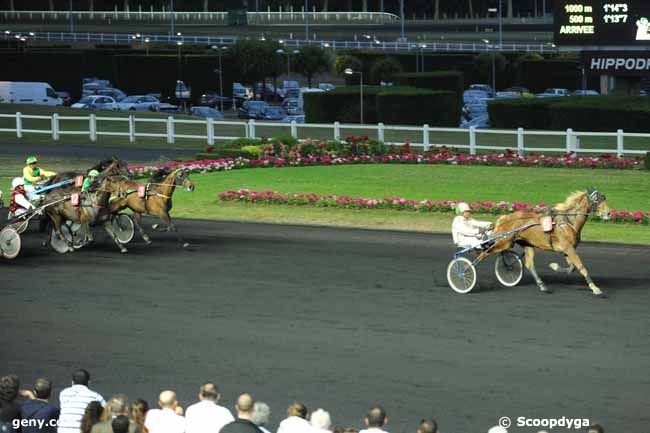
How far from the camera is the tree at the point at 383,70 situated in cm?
8881

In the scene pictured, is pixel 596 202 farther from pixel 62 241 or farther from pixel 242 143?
pixel 242 143

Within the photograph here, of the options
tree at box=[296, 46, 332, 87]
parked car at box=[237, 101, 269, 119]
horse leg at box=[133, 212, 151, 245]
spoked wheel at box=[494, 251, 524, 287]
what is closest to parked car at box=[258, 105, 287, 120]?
parked car at box=[237, 101, 269, 119]

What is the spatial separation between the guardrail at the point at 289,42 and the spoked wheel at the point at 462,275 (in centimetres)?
7898

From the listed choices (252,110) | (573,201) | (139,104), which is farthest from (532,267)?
(139,104)

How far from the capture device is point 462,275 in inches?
760

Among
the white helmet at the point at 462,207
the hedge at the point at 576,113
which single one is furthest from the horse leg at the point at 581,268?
the hedge at the point at 576,113

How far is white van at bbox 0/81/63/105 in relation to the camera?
235 feet

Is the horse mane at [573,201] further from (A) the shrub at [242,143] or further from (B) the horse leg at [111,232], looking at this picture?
(A) the shrub at [242,143]

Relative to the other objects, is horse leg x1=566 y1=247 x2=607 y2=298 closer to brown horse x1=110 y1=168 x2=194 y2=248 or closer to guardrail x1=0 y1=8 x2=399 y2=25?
brown horse x1=110 y1=168 x2=194 y2=248

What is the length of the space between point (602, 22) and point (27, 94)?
3710 centimetres

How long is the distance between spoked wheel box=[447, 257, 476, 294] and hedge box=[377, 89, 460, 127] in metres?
39.4

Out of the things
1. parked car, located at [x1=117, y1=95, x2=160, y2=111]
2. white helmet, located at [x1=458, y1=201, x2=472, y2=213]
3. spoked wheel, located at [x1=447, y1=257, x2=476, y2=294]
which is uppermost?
parked car, located at [x1=117, y1=95, x2=160, y2=111]

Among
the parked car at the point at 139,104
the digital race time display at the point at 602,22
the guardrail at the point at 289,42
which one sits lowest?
the parked car at the point at 139,104

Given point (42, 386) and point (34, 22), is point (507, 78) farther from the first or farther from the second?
point (42, 386)
